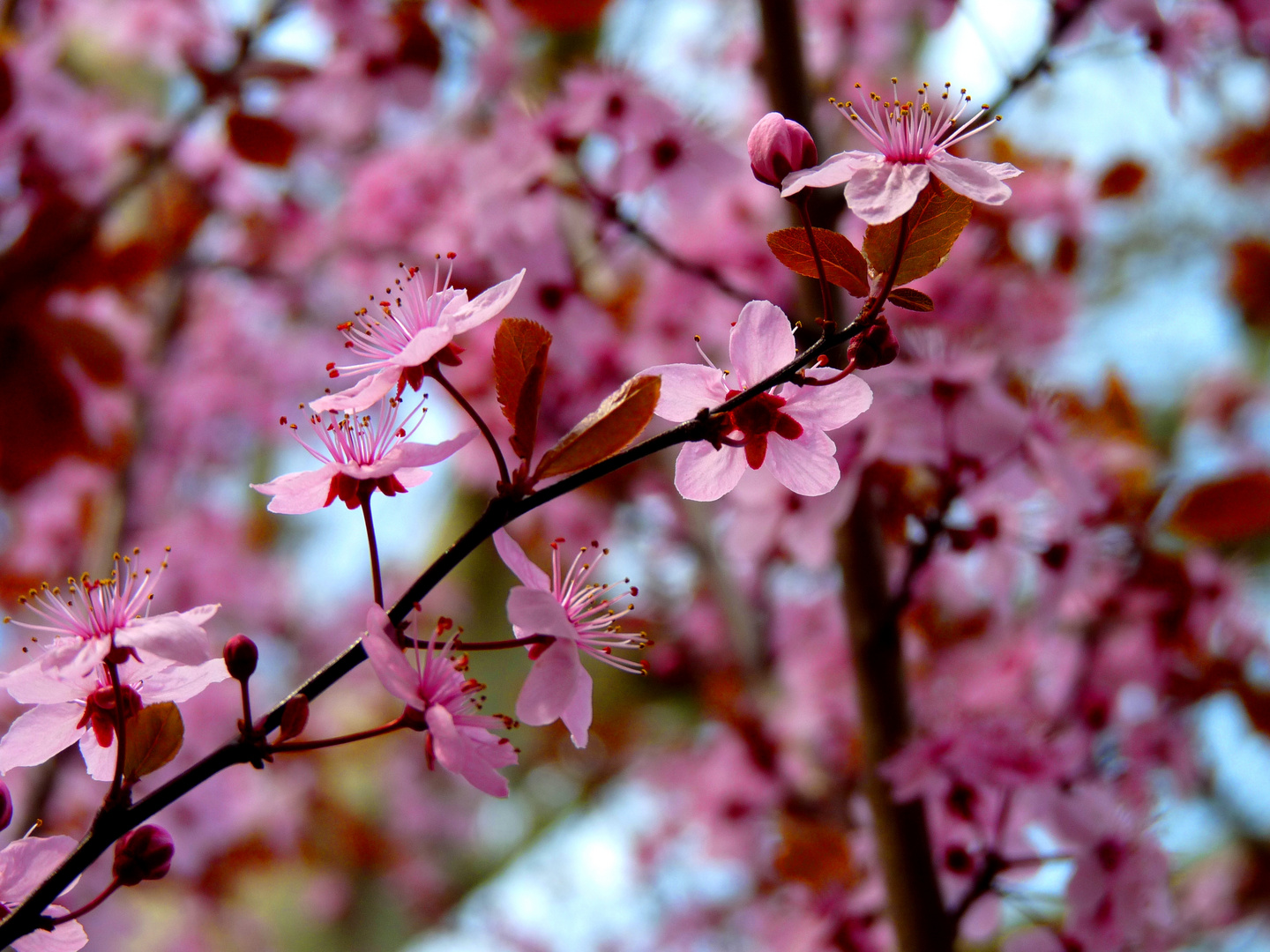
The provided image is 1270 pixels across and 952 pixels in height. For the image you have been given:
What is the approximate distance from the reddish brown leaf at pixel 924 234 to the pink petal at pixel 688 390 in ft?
0.33

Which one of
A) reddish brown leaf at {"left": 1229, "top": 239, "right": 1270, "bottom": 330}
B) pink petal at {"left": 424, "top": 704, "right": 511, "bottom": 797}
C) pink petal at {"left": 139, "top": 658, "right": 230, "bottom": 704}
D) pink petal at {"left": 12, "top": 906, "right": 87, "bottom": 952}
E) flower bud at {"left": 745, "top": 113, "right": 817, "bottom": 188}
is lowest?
pink petal at {"left": 12, "top": 906, "right": 87, "bottom": 952}

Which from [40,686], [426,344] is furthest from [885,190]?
[40,686]

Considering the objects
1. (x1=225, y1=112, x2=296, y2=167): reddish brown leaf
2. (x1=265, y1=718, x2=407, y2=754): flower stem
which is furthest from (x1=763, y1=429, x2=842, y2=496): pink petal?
(x1=225, y1=112, x2=296, y2=167): reddish brown leaf

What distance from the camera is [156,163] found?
132cm

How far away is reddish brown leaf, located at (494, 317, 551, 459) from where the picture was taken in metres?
0.45

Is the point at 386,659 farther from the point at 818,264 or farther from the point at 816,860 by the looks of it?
the point at 816,860

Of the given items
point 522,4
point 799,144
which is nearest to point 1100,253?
point 522,4

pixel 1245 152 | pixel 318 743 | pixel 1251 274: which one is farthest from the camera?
pixel 1251 274

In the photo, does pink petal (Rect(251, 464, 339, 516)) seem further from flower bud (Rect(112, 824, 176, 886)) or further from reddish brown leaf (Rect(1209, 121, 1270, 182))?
reddish brown leaf (Rect(1209, 121, 1270, 182))

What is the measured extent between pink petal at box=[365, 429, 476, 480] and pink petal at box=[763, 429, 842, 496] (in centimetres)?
15

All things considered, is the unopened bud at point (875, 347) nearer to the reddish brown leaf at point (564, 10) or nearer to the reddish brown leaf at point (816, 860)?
the reddish brown leaf at point (816, 860)

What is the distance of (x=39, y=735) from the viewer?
479 millimetres

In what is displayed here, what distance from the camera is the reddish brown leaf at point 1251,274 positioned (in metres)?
1.92

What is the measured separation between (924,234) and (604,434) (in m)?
0.17
